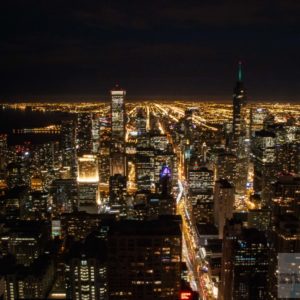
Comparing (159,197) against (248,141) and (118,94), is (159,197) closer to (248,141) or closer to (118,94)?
(248,141)

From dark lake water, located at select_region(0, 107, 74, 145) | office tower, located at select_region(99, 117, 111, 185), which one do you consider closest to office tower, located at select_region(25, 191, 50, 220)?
office tower, located at select_region(99, 117, 111, 185)

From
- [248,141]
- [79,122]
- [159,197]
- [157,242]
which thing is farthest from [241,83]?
[157,242]

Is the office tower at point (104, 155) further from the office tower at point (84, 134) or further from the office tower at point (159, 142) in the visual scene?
the office tower at point (159, 142)

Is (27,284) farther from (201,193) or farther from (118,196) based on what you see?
(201,193)

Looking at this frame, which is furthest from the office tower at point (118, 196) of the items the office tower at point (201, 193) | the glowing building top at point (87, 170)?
the office tower at point (201, 193)

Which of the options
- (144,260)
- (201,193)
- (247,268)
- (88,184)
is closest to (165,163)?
(201,193)

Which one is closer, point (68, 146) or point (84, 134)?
point (68, 146)

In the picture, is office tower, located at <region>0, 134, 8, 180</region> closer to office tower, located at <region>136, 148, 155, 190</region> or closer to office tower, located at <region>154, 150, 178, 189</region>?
office tower, located at <region>136, 148, 155, 190</region>
